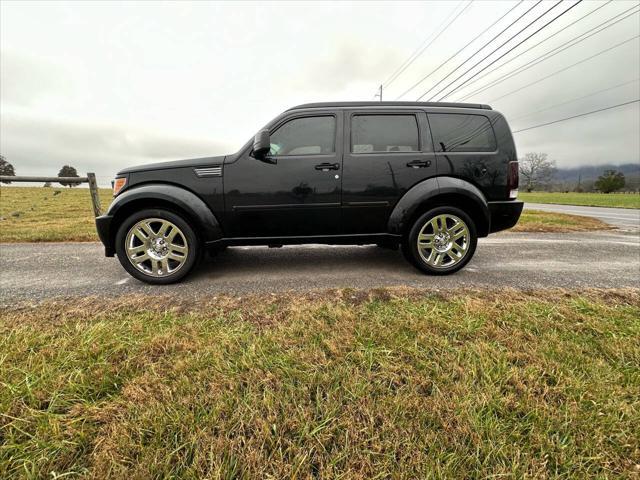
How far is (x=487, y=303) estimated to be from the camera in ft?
7.57

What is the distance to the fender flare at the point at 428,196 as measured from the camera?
3006 mm

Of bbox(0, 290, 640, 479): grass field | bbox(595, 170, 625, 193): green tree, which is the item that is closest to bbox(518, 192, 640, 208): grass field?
bbox(0, 290, 640, 479): grass field

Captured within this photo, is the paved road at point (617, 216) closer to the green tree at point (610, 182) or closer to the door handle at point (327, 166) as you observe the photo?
the door handle at point (327, 166)

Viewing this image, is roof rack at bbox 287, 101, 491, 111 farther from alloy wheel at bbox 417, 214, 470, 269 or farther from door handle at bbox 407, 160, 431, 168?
alloy wheel at bbox 417, 214, 470, 269

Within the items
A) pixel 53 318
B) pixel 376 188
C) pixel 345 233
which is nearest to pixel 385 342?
pixel 345 233

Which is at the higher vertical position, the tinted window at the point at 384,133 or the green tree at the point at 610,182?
the green tree at the point at 610,182

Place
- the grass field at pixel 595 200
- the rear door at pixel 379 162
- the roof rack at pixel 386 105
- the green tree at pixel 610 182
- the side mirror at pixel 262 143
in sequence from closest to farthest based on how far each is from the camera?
1. the side mirror at pixel 262 143
2. the rear door at pixel 379 162
3. the roof rack at pixel 386 105
4. the grass field at pixel 595 200
5. the green tree at pixel 610 182

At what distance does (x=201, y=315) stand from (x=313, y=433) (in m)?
1.37

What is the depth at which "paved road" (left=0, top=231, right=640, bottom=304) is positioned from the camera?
2818 millimetres

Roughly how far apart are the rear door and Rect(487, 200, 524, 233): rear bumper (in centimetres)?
87

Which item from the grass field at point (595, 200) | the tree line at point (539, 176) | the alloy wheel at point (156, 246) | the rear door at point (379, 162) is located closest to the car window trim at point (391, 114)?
the rear door at point (379, 162)

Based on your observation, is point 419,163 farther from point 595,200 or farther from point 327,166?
point 595,200

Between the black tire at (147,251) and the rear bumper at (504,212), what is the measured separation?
338 centimetres

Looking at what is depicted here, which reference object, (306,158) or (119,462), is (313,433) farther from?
(306,158)
